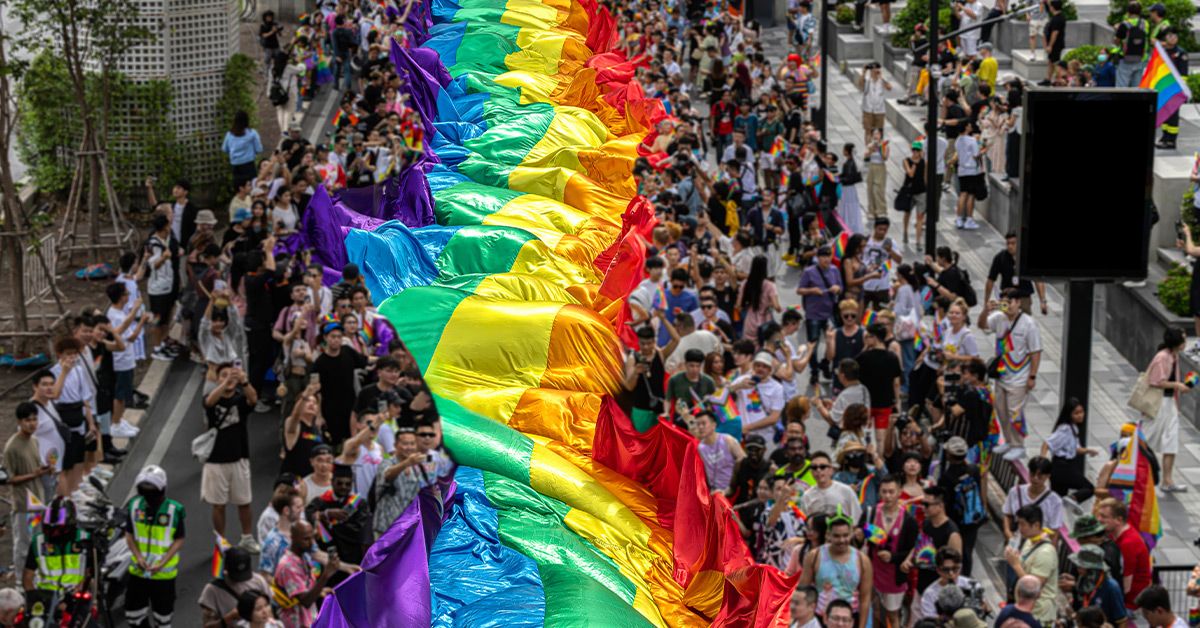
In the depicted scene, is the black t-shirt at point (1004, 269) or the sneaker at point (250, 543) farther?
the black t-shirt at point (1004, 269)

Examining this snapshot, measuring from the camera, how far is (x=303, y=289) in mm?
15531

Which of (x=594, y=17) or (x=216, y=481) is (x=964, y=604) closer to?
(x=216, y=481)

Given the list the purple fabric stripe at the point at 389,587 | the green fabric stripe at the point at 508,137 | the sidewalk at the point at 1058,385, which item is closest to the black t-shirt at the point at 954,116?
the sidewalk at the point at 1058,385

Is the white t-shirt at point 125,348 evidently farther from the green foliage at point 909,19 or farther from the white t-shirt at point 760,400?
the green foliage at point 909,19

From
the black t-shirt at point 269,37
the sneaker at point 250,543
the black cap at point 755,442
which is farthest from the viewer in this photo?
the black t-shirt at point 269,37

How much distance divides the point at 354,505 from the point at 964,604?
13.0 ft

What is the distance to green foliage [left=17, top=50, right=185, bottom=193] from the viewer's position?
81.5 feet

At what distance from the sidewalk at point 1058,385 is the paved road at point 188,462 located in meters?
6.56

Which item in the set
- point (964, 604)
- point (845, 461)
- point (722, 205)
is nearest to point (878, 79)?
point (722, 205)

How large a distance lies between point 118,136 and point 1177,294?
14375 mm

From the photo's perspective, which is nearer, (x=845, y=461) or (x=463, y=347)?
(x=463, y=347)

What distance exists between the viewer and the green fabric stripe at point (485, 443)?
358 inches

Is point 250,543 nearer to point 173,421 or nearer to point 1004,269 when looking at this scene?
point 173,421

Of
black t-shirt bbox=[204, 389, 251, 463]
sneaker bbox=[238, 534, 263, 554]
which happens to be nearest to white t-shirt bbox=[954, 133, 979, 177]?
black t-shirt bbox=[204, 389, 251, 463]
